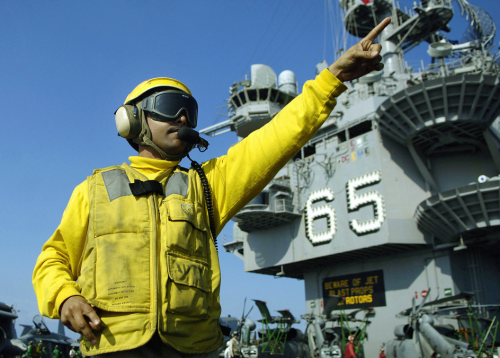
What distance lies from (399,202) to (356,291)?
6.34m

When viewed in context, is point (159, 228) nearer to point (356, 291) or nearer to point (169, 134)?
point (169, 134)

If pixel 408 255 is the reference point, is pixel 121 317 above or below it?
below

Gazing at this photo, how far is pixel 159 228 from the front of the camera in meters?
2.46

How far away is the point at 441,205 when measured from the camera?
18.4 meters

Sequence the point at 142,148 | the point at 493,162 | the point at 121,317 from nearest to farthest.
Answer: the point at 121,317 → the point at 142,148 → the point at 493,162

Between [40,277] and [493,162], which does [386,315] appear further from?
[40,277]

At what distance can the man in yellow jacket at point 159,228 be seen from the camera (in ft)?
7.21

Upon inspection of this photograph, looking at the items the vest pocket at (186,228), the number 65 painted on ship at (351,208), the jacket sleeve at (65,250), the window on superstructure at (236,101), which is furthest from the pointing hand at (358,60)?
the window on superstructure at (236,101)

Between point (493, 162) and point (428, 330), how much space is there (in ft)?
35.4

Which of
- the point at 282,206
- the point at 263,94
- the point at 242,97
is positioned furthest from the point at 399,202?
the point at 242,97

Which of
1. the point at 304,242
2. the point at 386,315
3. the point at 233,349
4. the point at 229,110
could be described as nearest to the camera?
the point at 233,349

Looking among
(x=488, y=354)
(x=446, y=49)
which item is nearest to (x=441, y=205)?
(x=488, y=354)

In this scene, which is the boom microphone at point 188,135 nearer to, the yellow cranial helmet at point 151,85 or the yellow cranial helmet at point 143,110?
the yellow cranial helmet at point 143,110

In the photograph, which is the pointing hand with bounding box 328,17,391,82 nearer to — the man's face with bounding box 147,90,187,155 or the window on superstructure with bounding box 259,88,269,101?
the man's face with bounding box 147,90,187,155
